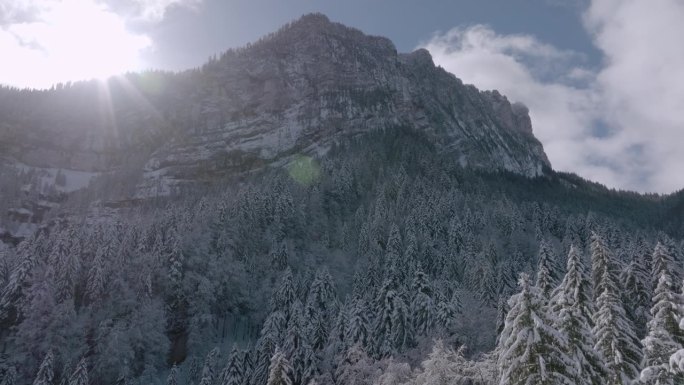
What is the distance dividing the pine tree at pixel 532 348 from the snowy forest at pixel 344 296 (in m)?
0.07

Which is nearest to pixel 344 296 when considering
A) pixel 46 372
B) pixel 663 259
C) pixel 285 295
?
pixel 285 295

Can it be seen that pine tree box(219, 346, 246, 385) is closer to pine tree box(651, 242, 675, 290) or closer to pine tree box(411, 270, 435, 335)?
pine tree box(411, 270, 435, 335)

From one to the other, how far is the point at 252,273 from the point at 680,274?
75.2 meters

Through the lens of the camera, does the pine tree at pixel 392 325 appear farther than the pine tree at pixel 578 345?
Yes

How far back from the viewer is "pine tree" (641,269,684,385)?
68.7 ft

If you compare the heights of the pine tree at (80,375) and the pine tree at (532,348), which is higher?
the pine tree at (532,348)

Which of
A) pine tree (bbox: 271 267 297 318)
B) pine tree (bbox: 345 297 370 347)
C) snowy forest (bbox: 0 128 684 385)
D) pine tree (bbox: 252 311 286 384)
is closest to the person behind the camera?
snowy forest (bbox: 0 128 684 385)

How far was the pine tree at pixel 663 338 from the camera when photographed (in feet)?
68.7

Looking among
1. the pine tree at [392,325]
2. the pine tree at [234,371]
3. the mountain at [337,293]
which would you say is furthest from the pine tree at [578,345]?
the pine tree at [234,371]

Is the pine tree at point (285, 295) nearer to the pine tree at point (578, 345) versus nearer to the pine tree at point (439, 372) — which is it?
the pine tree at point (439, 372)

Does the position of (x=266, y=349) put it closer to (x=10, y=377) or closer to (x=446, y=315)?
(x=446, y=315)

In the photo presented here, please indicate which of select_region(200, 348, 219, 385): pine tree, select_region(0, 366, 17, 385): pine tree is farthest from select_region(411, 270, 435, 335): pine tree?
select_region(0, 366, 17, 385): pine tree

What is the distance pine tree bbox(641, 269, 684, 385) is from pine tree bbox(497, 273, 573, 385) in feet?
14.9

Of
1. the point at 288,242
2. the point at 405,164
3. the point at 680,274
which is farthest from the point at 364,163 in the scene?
the point at 680,274
